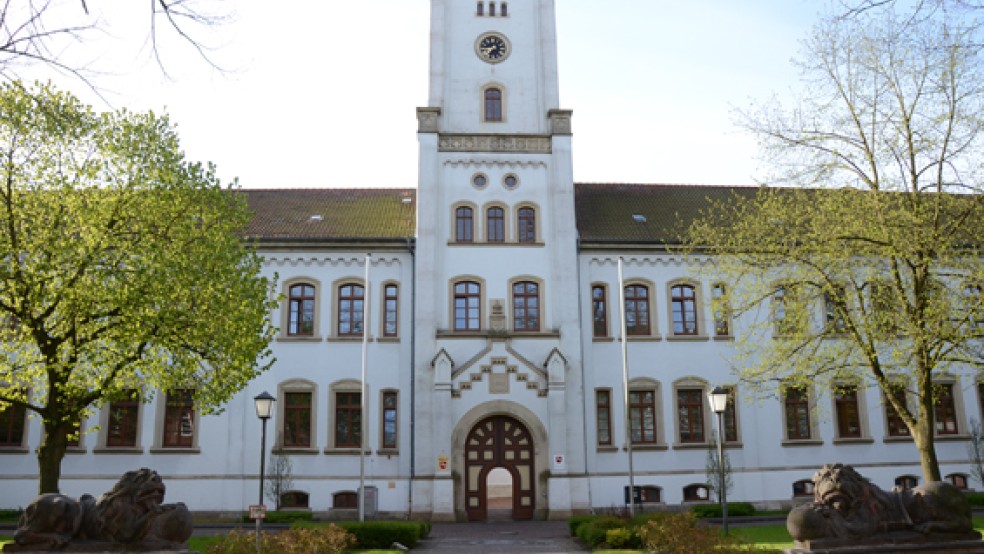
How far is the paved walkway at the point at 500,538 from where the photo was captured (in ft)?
61.0

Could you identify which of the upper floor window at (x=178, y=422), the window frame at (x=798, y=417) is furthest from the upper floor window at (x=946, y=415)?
the upper floor window at (x=178, y=422)

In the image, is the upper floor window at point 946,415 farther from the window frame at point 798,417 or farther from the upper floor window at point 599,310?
the upper floor window at point 599,310

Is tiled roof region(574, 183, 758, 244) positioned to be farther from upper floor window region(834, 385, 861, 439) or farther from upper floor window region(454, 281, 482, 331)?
upper floor window region(834, 385, 861, 439)

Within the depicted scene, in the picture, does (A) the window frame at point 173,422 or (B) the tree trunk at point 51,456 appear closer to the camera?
(B) the tree trunk at point 51,456

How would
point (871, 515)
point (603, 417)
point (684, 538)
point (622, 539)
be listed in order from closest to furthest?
point (871, 515) < point (684, 538) < point (622, 539) < point (603, 417)

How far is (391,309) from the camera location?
28484mm

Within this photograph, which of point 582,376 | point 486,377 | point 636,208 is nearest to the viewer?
point 486,377

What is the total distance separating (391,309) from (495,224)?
16.3ft

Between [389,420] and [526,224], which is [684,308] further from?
[389,420]

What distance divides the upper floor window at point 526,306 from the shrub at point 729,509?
813 cm

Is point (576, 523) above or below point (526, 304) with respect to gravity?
below

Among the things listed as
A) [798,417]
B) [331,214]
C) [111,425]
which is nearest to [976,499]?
[798,417]

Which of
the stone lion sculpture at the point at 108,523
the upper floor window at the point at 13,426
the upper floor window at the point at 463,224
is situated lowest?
the stone lion sculpture at the point at 108,523

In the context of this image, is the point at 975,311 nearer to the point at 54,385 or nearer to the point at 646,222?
the point at 646,222
